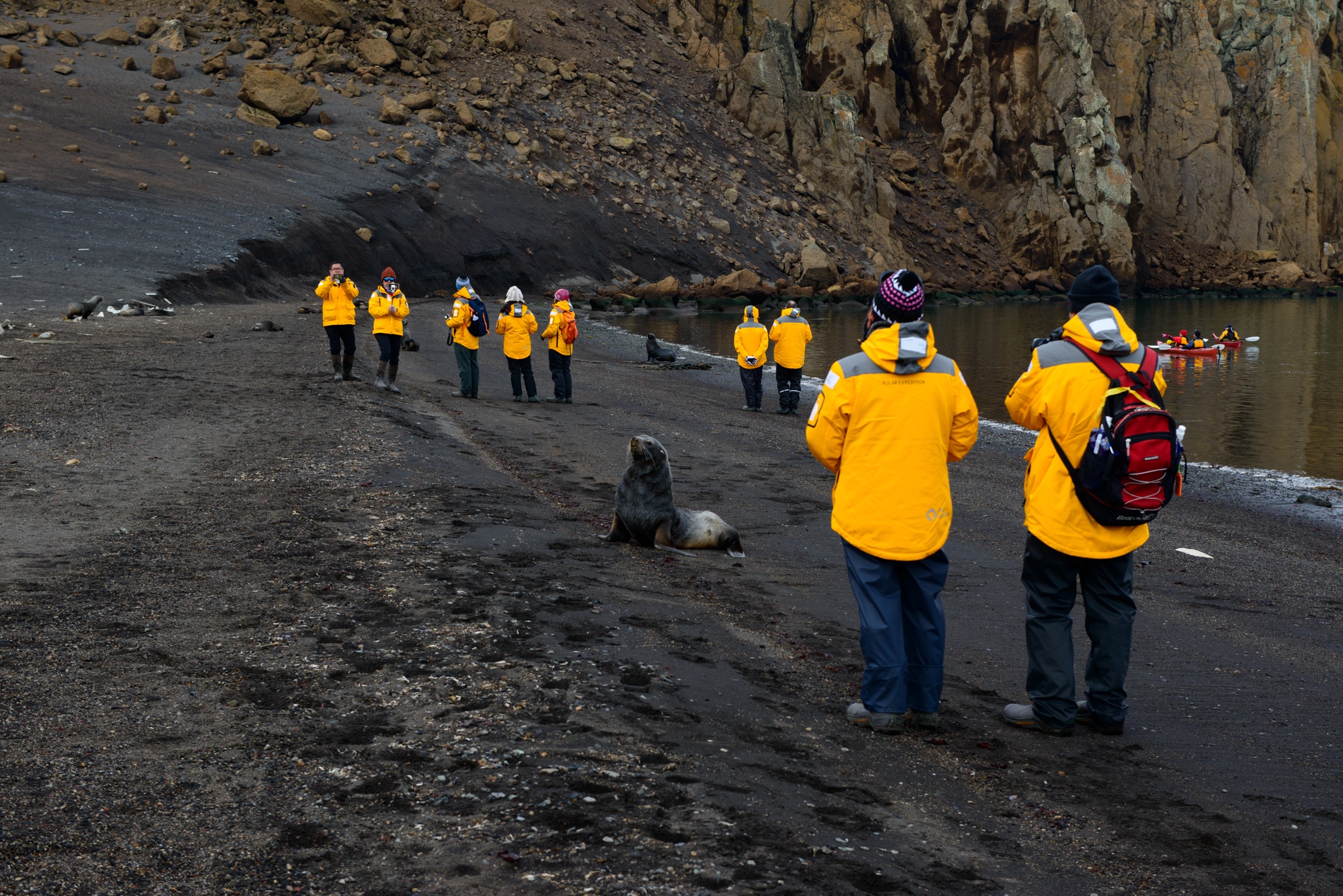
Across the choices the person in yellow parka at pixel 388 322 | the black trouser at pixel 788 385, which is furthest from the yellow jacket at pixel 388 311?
the black trouser at pixel 788 385

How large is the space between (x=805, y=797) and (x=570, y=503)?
259 inches

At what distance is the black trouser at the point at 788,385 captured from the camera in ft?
64.5

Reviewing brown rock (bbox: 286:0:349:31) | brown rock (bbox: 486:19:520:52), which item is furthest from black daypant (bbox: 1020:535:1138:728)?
brown rock (bbox: 486:19:520:52)

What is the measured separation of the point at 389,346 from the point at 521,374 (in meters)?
2.65

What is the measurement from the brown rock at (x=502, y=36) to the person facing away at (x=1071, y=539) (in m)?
Answer: 66.1

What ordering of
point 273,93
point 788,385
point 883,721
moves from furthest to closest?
point 273,93 < point 788,385 < point 883,721

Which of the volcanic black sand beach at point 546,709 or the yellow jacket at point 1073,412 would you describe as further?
the yellow jacket at point 1073,412

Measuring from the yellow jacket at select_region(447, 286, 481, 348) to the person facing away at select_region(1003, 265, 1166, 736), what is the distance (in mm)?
13176

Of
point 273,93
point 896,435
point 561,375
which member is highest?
point 273,93

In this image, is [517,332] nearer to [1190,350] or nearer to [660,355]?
[660,355]

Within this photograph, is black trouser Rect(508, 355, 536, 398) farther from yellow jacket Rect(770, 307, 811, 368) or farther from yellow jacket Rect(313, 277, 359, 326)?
yellow jacket Rect(770, 307, 811, 368)

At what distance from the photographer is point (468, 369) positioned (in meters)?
18.3

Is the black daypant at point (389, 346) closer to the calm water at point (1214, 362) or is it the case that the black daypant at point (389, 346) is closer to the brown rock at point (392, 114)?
the calm water at point (1214, 362)

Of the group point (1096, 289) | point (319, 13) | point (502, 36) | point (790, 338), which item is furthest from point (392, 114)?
point (1096, 289)
